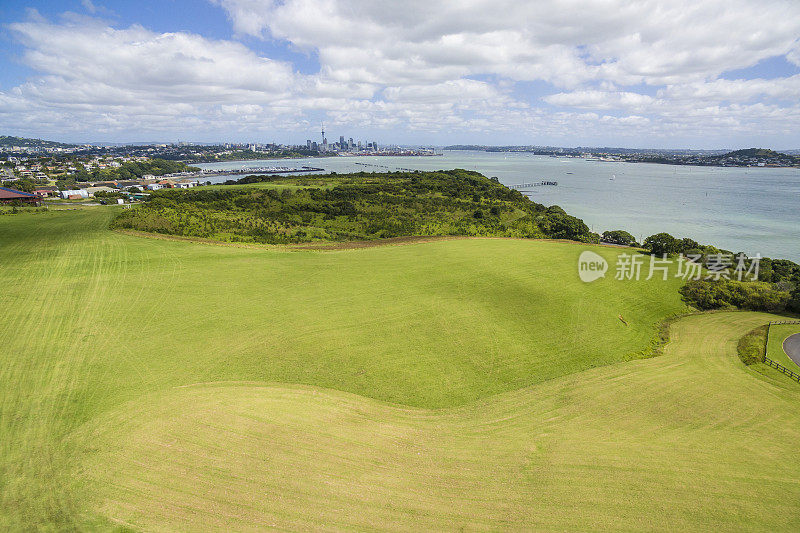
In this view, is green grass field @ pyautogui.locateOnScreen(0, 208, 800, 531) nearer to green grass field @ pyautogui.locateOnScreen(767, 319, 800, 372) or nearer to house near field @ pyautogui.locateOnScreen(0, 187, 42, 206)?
green grass field @ pyautogui.locateOnScreen(767, 319, 800, 372)

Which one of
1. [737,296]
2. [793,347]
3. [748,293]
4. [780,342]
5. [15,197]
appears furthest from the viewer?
[15,197]

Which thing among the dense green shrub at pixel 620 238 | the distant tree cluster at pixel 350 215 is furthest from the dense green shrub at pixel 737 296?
the dense green shrub at pixel 620 238

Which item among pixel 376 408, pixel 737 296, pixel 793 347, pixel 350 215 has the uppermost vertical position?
pixel 350 215

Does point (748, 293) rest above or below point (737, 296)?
above

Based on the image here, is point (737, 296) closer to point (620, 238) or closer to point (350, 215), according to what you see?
point (620, 238)

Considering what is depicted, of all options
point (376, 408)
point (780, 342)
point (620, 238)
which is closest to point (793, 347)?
point (780, 342)

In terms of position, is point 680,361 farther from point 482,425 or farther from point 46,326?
point 46,326

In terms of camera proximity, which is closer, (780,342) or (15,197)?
(780,342)

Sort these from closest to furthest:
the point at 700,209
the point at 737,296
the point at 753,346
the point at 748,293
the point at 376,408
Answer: the point at 376,408 < the point at 753,346 < the point at 748,293 < the point at 737,296 < the point at 700,209
